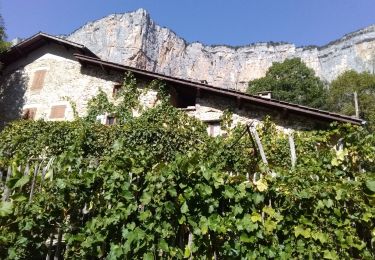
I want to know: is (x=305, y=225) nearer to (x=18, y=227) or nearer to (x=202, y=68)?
(x=18, y=227)

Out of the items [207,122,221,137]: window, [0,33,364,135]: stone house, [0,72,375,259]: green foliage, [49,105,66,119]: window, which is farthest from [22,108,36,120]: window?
[0,72,375,259]: green foliage

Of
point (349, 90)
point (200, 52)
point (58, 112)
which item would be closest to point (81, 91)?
point (58, 112)

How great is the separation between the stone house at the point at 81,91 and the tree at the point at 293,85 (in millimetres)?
18640

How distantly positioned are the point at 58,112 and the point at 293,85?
25361 millimetres

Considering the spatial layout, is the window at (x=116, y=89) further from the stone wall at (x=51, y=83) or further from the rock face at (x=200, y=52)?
the rock face at (x=200, y=52)

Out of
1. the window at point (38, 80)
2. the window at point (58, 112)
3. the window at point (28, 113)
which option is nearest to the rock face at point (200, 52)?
the window at point (38, 80)

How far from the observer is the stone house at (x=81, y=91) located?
43.8ft

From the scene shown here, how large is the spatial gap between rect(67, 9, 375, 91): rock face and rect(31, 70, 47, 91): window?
1625 inches

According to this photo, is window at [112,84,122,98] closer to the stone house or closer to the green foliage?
the stone house

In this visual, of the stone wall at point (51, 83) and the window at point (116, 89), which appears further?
the stone wall at point (51, 83)

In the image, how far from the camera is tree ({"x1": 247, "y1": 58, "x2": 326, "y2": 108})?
1358 inches

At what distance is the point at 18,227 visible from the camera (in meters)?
4.27

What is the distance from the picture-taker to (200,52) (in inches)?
2950

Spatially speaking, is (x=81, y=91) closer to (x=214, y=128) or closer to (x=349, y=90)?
(x=214, y=128)
